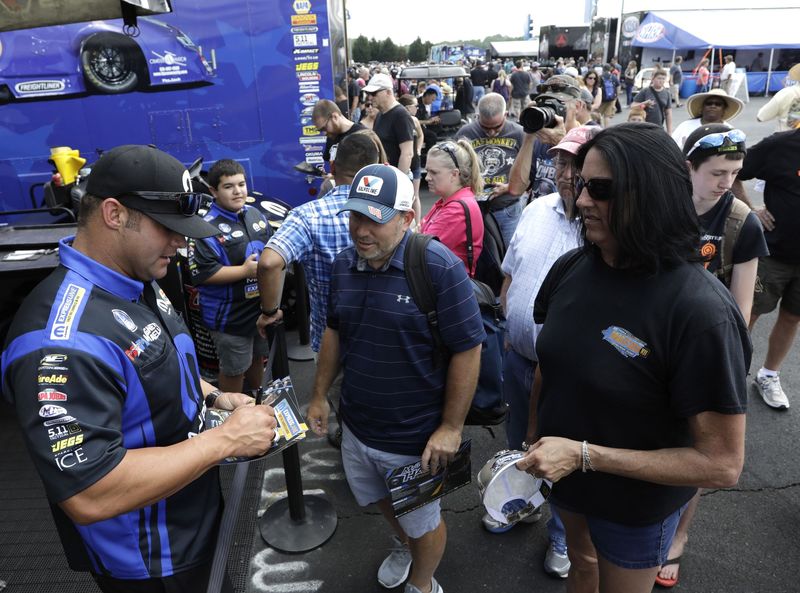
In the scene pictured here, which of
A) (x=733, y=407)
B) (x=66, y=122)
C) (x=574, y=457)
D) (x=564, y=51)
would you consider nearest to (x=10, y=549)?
(x=574, y=457)

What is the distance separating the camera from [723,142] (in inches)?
99.5

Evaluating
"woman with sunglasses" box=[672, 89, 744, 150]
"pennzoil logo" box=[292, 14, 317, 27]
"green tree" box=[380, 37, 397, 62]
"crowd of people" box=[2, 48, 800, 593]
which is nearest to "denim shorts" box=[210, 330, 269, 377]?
"crowd of people" box=[2, 48, 800, 593]

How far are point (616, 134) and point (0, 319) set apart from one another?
446 centimetres

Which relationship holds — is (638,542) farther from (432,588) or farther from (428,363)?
(432,588)

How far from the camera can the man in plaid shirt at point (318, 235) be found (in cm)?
296

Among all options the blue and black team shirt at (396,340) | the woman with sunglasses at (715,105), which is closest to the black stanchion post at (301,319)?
the blue and black team shirt at (396,340)

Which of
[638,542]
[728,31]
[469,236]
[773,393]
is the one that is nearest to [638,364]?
[638,542]

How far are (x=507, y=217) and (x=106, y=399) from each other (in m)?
3.79

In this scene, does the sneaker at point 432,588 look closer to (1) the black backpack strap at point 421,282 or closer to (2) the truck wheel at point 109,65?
(1) the black backpack strap at point 421,282

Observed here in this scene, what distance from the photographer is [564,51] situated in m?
44.2

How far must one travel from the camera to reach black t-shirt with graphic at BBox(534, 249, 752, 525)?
1.50 metres

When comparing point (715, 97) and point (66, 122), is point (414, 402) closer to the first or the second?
point (715, 97)

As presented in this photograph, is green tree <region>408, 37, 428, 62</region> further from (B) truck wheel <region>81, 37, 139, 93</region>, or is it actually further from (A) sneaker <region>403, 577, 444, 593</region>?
(A) sneaker <region>403, 577, 444, 593</region>

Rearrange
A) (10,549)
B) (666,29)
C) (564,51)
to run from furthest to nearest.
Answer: (564,51)
(666,29)
(10,549)
